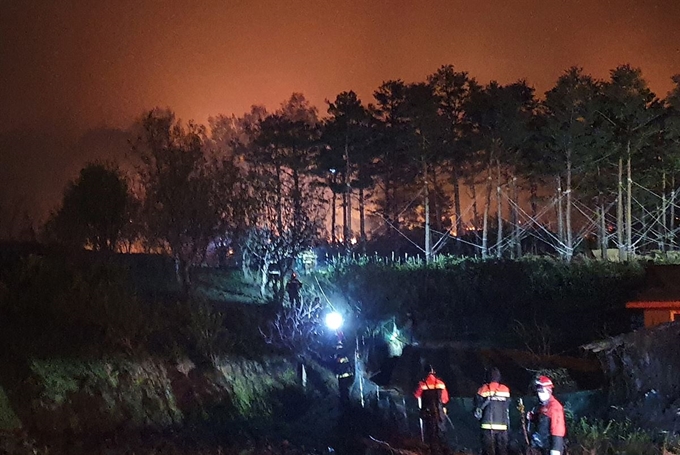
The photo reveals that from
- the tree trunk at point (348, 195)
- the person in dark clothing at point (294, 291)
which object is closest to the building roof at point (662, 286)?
the person in dark clothing at point (294, 291)

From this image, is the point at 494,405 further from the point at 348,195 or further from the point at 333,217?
the point at 333,217

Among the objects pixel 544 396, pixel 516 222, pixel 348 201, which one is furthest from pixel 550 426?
pixel 348 201

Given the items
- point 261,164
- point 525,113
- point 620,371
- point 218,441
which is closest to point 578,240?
point 525,113

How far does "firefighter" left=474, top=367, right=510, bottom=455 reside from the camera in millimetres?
9695

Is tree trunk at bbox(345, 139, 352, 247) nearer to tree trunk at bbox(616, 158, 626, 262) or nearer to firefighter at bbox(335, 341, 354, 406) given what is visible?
tree trunk at bbox(616, 158, 626, 262)

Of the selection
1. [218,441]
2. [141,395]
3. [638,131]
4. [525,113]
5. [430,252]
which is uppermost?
[525,113]

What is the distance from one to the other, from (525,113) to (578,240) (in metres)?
7.13

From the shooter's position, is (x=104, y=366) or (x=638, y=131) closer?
(x=104, y=366)

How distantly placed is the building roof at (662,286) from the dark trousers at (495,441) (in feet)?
33.2

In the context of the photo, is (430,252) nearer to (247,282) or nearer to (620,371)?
(247,282)

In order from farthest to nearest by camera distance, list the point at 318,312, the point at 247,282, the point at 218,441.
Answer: the point at 247,282 < the point at 318,312 < the point at 218,441

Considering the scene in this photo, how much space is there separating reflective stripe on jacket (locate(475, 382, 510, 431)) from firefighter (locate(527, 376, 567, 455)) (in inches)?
44.9

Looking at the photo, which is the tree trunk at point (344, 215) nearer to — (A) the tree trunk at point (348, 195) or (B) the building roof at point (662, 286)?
(A) the tree trunk at point (348, 195)

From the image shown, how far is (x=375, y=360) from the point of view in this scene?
838 inches
